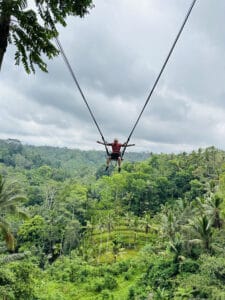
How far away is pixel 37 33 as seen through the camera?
5.44m

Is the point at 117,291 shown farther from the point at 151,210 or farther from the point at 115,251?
the point at 151,210

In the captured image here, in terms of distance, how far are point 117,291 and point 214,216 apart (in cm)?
906

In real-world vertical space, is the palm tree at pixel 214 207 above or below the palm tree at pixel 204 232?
above

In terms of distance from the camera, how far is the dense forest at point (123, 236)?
55.5 feet

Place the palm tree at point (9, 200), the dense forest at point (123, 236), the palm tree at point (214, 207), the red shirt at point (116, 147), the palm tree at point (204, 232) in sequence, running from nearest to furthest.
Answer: the red shirt at point (116, 147), the palm tree at point (9, 200), the dense forest at point (123, 236), the palm tree at point (204, 232), the palm tree at point (214, 207)

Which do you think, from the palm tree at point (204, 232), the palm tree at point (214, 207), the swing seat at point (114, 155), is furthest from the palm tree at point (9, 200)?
the palm tree at point (214, 207)

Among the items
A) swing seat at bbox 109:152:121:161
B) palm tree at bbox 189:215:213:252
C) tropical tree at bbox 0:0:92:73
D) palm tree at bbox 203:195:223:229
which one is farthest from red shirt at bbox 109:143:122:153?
palm tree at bbox 203:195:223:229

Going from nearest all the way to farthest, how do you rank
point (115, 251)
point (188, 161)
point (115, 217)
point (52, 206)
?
point (115, 251) → point (115, 217) → point (52, 206) → point (188, 161)

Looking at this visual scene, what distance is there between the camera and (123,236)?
39.2 m

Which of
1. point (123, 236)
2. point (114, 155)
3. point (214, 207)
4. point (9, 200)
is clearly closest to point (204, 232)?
point (214, 207)

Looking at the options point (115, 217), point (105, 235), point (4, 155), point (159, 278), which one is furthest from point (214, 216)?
point (4, 155)

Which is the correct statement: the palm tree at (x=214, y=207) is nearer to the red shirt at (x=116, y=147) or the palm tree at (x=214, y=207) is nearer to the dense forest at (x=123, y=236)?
the dense forest at (x=123, y=236)

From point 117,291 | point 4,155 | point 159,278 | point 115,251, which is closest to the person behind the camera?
point 159,278

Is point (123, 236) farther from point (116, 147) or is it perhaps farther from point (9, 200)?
point (116, 147)
